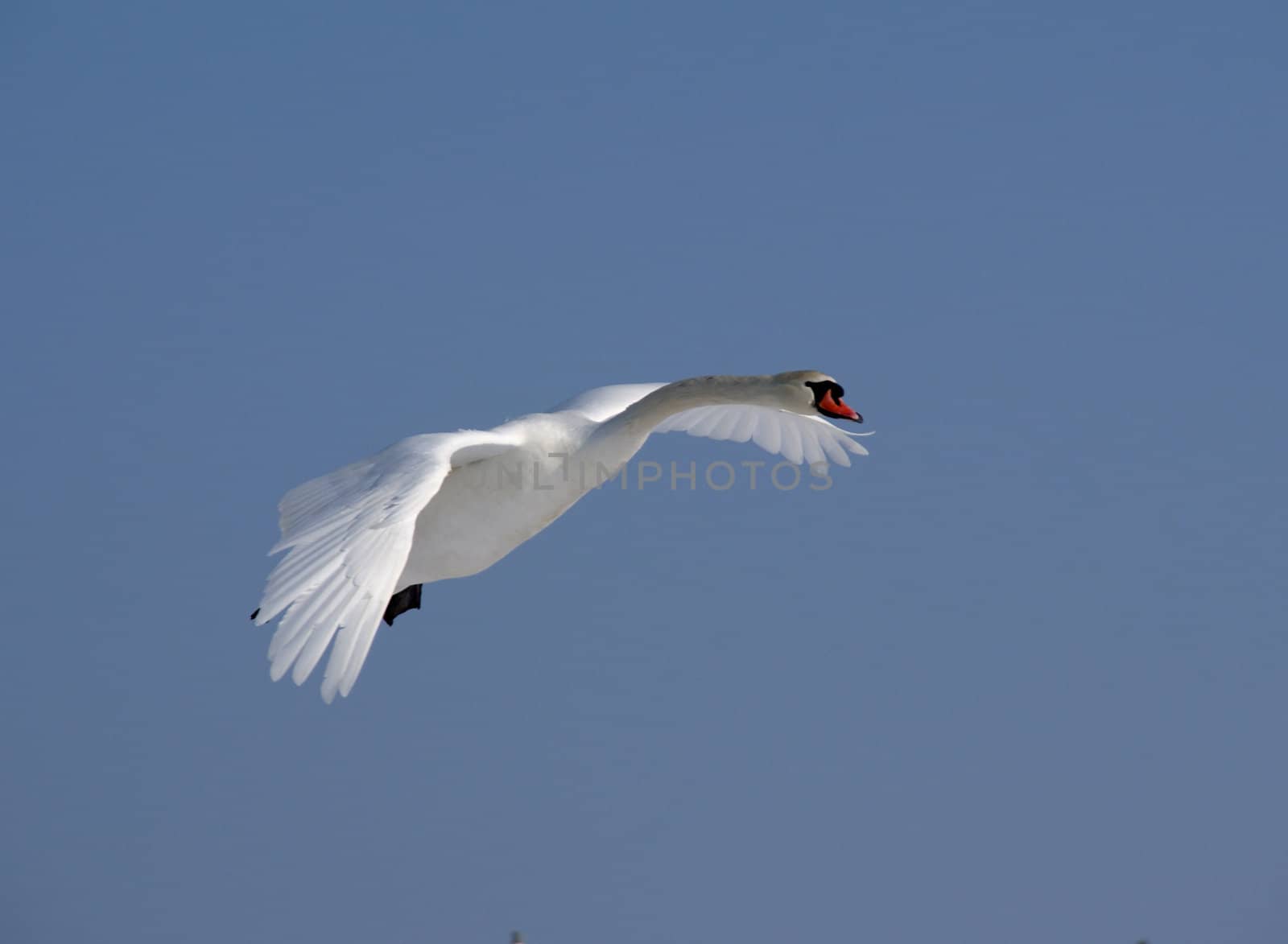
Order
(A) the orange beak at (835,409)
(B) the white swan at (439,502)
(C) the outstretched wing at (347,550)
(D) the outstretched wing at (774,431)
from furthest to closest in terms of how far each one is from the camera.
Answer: (D) the outstretched wing at (774,431) < (A) the orange beak at (835,409) < (B) the white swan at (439,502) < (C) the outstretched wing at (347,550)

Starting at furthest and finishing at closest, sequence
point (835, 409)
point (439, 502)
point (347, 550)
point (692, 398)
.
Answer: point (439, 502) → point (692, 398) → point (835, 409) → point (347, 550)

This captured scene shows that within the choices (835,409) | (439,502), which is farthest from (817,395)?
(439,502)

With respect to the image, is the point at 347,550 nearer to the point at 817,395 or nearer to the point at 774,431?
the point at 817,395

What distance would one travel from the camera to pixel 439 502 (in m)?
14.8

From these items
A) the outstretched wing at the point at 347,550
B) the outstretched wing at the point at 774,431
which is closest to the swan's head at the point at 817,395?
the outstretched wing at the point at 347,550

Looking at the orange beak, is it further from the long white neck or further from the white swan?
the long white neck

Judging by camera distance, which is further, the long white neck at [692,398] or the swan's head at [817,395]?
the long white neck at [692,398]

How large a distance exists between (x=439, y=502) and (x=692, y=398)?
7.48 feet

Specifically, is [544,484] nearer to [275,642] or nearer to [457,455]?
[457,455]

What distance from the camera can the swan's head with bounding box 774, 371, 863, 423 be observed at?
14.2 meters

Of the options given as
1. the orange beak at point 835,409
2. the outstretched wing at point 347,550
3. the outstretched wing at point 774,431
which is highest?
the outstretched wing at point 774,431

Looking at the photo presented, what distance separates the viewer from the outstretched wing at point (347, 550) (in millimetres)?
10734

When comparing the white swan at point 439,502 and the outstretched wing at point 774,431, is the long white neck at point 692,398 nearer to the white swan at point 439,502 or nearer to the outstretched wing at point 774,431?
the white swan at point 439,502

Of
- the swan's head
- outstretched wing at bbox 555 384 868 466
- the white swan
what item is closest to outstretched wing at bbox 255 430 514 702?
the white swan
